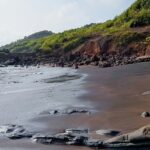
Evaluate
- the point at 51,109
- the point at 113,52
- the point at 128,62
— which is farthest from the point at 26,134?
the point at 113,52

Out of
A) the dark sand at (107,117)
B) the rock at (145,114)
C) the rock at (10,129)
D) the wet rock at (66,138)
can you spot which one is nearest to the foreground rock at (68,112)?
the dark sand at (107,117)

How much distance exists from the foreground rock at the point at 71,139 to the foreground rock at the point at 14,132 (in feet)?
1.92

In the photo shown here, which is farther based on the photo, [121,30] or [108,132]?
[121,30]

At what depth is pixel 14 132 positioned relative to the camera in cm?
1669

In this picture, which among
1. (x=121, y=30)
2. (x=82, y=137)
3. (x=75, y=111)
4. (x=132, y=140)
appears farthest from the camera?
(x=121, y=30)

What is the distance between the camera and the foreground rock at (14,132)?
16.1 meters

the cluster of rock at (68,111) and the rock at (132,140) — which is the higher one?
the cluster of rock at (68,111)

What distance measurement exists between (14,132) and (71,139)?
9.00 feet

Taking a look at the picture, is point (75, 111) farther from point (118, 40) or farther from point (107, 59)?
point (118, 40)

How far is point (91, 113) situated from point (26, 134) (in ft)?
12.9

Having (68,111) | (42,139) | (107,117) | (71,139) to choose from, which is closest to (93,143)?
(71,139)

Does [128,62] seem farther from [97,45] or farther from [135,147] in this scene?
[135,147]

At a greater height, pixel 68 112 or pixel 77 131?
pixel 68 112

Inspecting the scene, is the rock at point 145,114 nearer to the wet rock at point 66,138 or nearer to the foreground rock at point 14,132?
the wet rock at point 66,138
